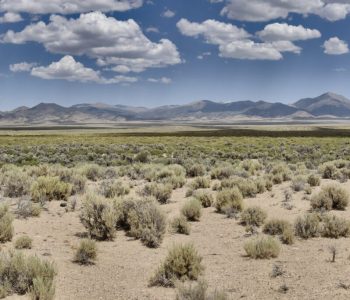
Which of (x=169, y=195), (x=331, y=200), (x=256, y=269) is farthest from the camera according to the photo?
(x=169, y=195)

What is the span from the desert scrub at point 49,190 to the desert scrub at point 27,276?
8.23 metres

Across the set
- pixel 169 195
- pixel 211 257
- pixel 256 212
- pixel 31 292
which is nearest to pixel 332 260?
pixel 211 257

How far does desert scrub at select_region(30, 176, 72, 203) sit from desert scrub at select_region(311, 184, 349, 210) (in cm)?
880

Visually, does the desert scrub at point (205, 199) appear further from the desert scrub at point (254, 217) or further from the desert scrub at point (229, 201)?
the desert scrub at point (254, 217)

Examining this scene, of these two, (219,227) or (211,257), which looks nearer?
(211,257)

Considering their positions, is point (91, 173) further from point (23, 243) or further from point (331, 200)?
point (23, 243)

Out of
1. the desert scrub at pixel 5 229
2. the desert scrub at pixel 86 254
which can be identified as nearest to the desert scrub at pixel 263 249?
the desert scrub at pixel 86 254

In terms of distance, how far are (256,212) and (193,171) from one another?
1184 cm

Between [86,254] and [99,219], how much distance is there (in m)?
2.15

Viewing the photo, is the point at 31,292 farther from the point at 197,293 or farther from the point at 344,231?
the point at 344,231

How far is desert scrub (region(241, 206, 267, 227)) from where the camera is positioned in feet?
43.5

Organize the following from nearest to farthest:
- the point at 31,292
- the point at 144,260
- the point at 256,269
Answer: the point at 31,292 < the point at 256,269 < the point at 144,260

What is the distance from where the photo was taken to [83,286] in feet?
27.9

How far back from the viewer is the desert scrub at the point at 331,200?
50.1ft
